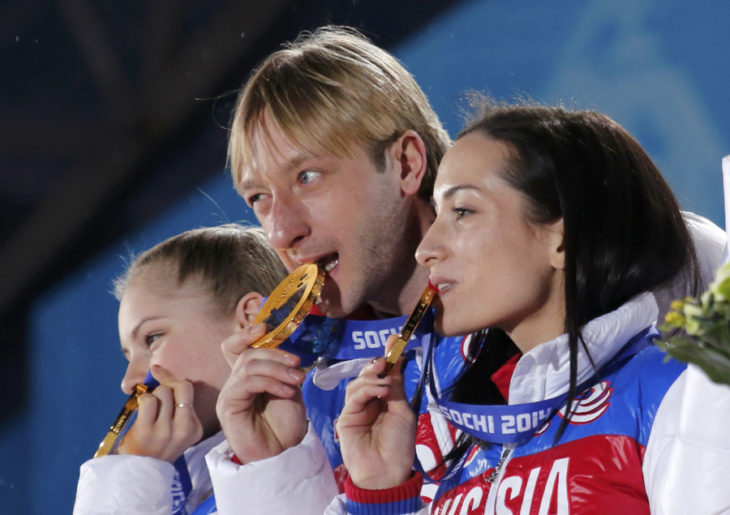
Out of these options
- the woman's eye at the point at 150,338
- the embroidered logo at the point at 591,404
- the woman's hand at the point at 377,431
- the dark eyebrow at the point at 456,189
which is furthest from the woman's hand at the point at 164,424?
the embroidered logo at the point at 591,404

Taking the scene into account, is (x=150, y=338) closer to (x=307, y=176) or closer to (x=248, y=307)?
(x=248, y=307)

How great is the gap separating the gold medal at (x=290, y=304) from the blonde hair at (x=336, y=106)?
9.4 inches

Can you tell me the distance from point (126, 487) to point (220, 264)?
1.57 feet

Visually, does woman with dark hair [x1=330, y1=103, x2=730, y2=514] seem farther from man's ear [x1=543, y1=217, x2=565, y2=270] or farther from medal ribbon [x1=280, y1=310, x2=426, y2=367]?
medal ribbon [x1=280, y1=310, x2=426, y2=367]

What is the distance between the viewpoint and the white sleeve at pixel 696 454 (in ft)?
3.21

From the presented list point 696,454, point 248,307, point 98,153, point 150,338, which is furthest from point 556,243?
point 98,153

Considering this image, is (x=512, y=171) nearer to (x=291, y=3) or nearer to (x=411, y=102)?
(x=411, y=102)

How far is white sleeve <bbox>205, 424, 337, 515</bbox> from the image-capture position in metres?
1.54

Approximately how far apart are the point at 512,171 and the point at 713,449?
54cm

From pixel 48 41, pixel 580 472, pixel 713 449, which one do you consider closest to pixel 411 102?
pixel 580 472

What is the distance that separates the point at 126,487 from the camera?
177cm

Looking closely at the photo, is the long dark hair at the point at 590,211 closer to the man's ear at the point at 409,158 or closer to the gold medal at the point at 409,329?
the gold medal at the point at 409,329

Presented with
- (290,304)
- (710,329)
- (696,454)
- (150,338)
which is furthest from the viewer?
(150,338)


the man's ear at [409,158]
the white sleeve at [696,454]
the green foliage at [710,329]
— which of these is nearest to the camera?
the green foliage at [710,329]
